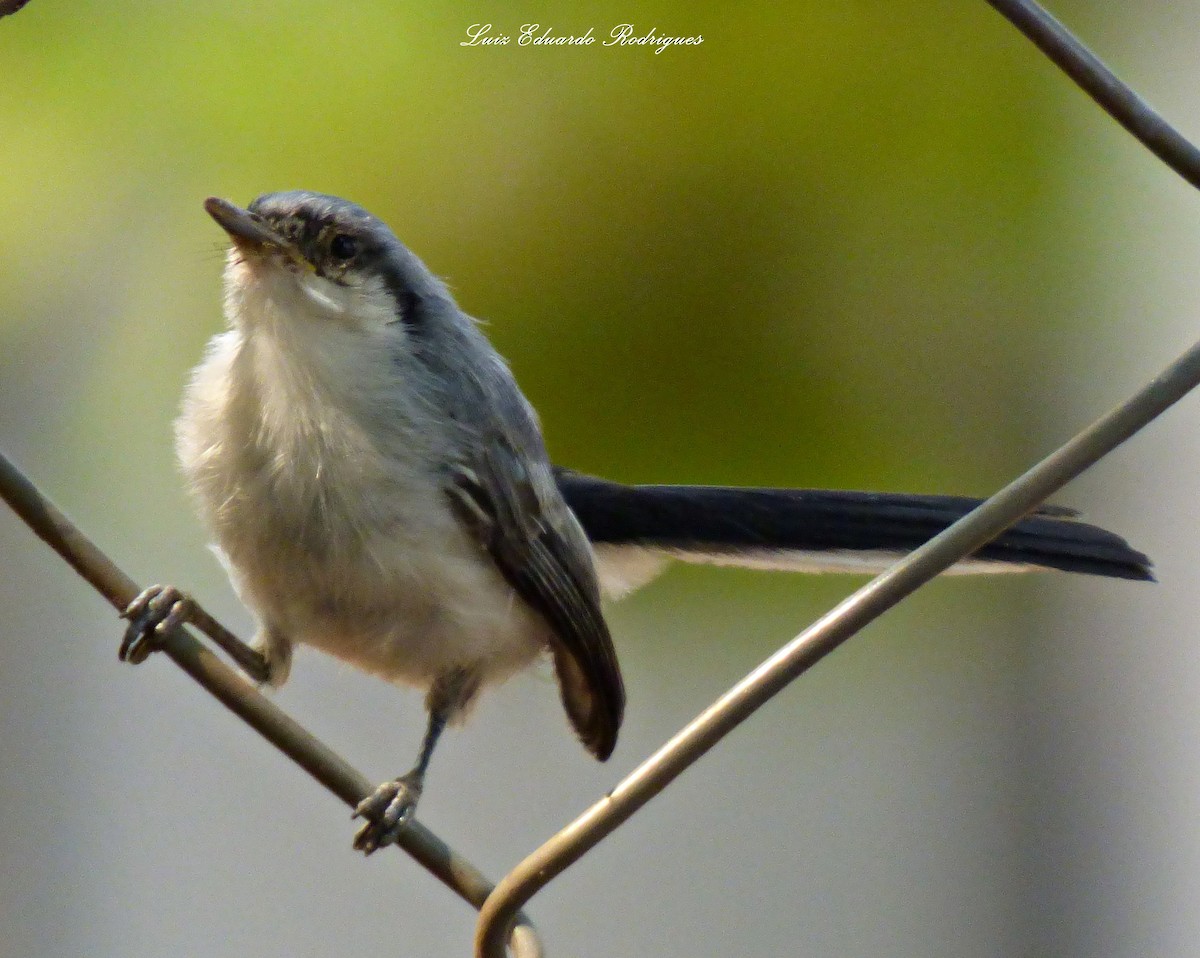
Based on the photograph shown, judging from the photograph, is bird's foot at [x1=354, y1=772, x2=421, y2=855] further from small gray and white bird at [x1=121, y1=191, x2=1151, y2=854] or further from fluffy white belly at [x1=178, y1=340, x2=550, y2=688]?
fluffy white belly at [x1=178, y1=340, x2=550, y2=688]

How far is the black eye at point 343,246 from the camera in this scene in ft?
4.39

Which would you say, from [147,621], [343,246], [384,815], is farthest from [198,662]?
[343,246]

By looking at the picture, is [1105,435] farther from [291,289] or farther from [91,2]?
[91,2]

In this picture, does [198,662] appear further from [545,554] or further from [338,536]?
[545,554]

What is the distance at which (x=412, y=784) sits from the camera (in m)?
1.32

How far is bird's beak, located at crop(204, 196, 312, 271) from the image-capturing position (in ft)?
3.97

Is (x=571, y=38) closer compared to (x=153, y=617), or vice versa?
(x=153, y=617)

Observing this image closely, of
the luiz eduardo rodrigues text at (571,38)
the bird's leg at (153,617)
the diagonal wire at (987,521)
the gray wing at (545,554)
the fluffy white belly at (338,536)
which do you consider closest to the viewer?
the diagonal wire at (987,521)

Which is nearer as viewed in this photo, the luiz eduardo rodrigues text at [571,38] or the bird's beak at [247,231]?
the bird's beak at [247,231]

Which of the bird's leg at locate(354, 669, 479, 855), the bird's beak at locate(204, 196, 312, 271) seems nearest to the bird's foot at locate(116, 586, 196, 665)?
the bird's leg at locate(354, 669, 479, 855)

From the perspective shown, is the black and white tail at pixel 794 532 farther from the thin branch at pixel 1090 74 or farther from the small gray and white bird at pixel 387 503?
the thin branch at pixel 1090 74

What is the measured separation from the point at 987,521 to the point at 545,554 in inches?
33.6

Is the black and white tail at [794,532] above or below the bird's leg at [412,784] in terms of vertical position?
above

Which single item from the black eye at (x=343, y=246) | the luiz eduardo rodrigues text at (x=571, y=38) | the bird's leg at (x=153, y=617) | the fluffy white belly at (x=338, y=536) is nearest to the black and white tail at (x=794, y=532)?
the fluffy white belly at (x=338, y=536)
